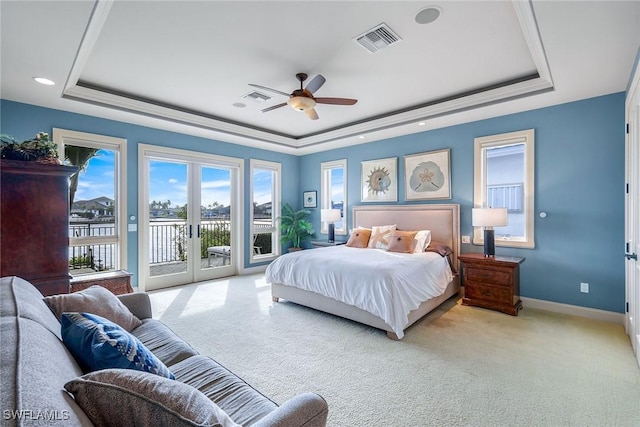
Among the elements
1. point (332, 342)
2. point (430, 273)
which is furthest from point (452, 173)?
point (332, 342)

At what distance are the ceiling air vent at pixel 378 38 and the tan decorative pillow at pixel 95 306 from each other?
2.86m

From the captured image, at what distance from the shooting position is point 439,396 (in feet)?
6.93

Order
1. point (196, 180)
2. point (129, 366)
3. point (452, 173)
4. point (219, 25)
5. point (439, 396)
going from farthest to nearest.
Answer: point (196, 180) < point (452, 173) < point (219, 25) < point (439, 396) < point (129, 366)

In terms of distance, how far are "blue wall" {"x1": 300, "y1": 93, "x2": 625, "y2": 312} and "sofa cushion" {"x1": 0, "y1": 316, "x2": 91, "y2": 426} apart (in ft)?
15.6

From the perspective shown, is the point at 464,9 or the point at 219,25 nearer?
the point at 464,9

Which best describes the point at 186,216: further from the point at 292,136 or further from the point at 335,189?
the point at 335,189

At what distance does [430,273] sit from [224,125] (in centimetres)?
396

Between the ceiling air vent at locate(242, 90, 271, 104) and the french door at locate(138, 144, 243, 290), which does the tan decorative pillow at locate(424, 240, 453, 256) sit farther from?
the french door at locate(138, 144, 243, 290)

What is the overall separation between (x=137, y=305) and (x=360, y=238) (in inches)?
138

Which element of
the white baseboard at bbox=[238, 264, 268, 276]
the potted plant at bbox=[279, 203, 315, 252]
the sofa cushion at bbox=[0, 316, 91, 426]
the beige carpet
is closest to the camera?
the sofa cushion at bbox=[0, 316, 91, 426]

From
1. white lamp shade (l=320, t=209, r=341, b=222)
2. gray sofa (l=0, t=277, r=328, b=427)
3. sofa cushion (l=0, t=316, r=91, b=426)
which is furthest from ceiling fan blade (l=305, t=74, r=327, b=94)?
white lamp shade (l=320, t=209, r=341, b=222)

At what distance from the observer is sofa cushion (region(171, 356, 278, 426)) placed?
123 cm

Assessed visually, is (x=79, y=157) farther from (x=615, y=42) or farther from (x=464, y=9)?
(x=615, y=42)

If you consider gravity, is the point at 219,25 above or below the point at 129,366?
above
